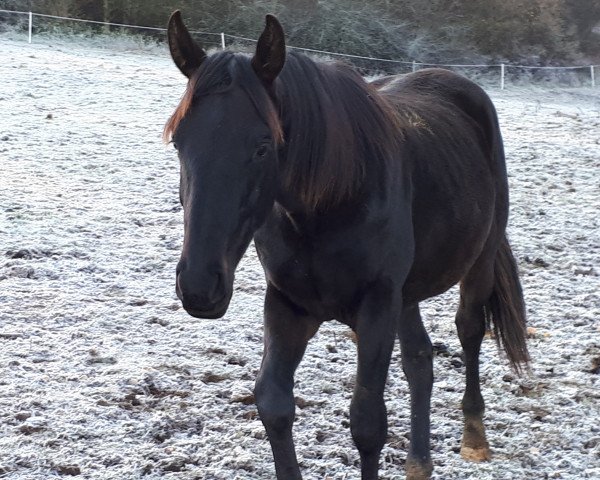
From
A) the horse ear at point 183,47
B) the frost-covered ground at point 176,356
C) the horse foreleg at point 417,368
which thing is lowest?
the frost-covered ground at point 176,356

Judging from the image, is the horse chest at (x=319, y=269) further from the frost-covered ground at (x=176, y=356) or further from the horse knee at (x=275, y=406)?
the frost-covered ground at (x=176, y=356)

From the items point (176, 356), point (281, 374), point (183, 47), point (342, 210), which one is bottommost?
point (176, 356)

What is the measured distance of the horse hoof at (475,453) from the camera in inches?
143

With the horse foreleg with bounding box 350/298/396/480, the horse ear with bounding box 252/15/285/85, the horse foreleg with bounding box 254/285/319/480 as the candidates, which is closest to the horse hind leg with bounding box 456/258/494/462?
the horse foreleg with bounding box 350/298/396/480

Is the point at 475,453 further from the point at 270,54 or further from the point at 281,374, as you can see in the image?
the point at 270,54

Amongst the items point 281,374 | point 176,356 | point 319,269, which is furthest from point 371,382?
point 176,356

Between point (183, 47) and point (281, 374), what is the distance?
116cm

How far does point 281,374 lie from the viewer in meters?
2.84

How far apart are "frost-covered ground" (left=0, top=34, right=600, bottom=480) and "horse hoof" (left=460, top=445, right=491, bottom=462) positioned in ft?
0.13

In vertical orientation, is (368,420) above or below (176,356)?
above

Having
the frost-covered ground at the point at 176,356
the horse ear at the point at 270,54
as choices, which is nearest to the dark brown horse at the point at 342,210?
the horse ear at the point at 270,54

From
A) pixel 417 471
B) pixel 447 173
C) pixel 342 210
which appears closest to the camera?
pixel 342 210

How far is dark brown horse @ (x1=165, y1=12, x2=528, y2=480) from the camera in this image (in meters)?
2.23

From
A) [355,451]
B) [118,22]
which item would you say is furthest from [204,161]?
[118,22]
